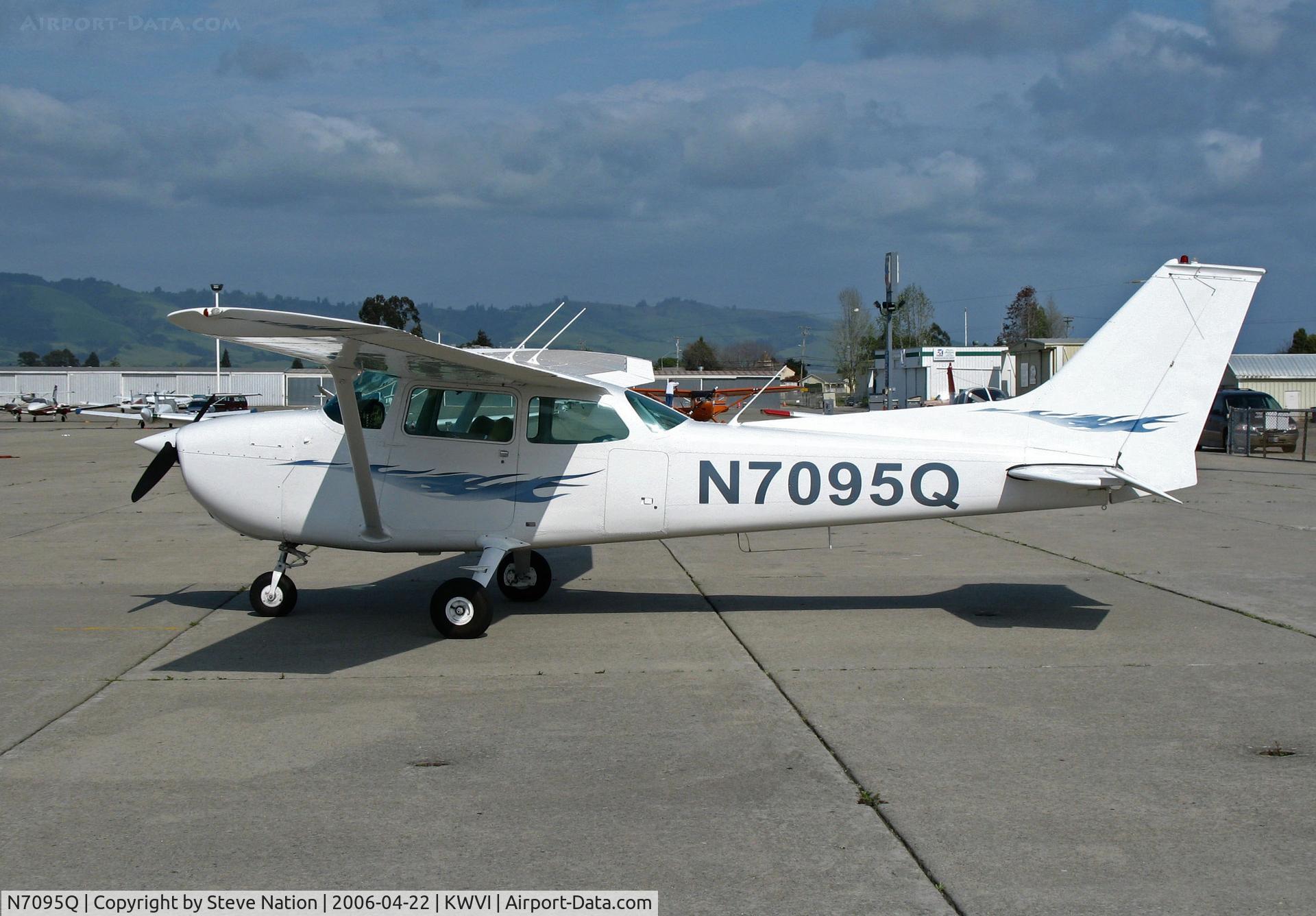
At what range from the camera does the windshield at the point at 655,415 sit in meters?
8.13

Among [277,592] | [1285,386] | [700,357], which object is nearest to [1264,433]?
[277,592]

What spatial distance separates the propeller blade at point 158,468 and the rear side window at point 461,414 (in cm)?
189

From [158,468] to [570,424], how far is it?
336 cm

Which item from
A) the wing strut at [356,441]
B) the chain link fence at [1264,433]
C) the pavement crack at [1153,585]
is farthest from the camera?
the chain link fence at [1264,433]

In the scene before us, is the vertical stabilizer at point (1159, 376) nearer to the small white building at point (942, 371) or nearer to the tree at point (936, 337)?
the small white building at point (942, 371)

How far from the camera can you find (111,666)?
22.6ft

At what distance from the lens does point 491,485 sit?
799 cm

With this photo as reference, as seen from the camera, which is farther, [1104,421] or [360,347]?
[1104,421]

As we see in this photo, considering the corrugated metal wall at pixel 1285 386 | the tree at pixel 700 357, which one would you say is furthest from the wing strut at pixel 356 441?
the tree at pixel 700 357

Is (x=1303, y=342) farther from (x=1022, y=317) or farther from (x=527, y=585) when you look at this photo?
(x=527, y=585)

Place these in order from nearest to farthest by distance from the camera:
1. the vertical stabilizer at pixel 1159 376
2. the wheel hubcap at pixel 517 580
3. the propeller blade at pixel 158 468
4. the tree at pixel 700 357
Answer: the vertical stabilizer at pixel 1159 376
the propeller blade at pixel 158 468
the wheel hubcap at pixel 517 580
the tree at pixel 700 357

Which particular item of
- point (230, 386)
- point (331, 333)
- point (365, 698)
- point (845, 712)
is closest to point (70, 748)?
point (365, 698)

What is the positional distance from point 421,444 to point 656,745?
3624 millimetres

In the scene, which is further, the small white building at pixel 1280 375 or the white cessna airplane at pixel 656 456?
the small white building at pixel 1280 375
